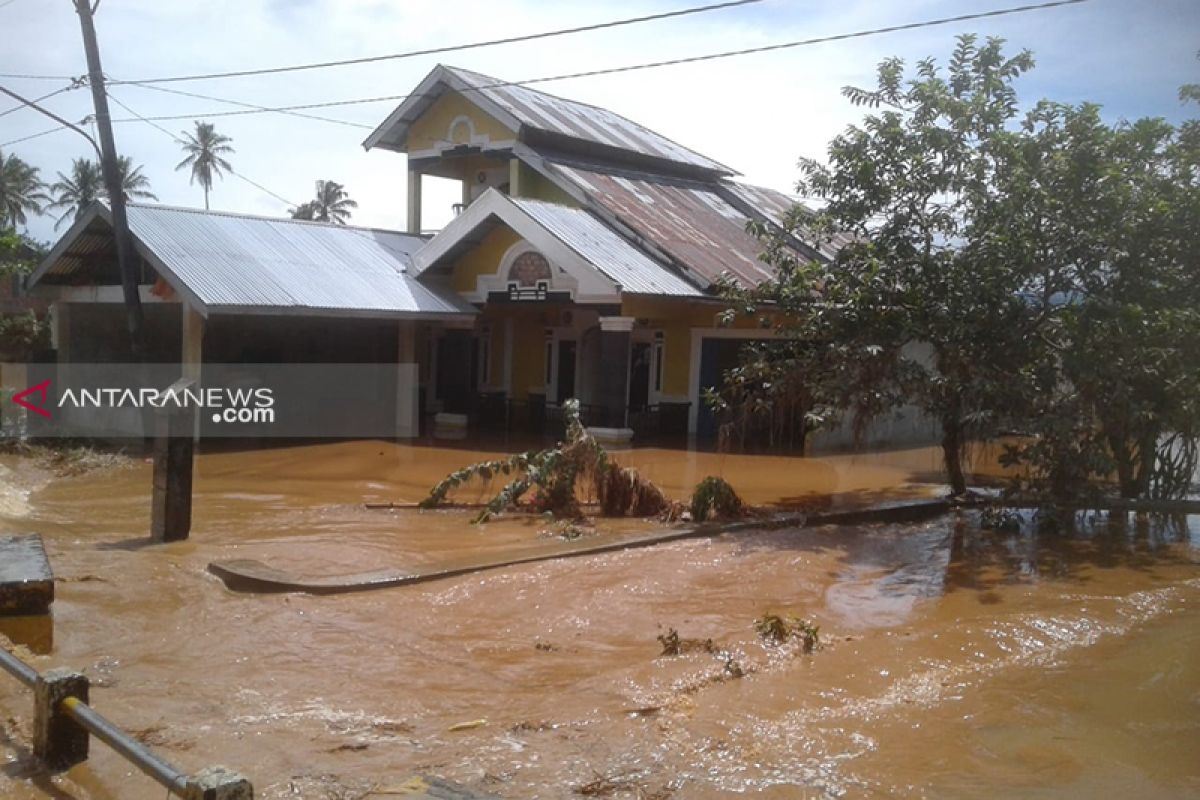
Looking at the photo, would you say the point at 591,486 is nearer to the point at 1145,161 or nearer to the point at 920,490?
the point at 920,490

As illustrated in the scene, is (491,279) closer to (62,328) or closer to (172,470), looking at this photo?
(62,328)

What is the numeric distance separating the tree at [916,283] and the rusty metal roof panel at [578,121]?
10931 millimetres

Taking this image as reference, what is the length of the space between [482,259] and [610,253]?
317 centimetres

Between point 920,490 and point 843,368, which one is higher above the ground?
point 843,368

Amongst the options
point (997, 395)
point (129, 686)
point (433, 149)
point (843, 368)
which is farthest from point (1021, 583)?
point (433, 149)

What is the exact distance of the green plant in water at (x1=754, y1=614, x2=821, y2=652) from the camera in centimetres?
745

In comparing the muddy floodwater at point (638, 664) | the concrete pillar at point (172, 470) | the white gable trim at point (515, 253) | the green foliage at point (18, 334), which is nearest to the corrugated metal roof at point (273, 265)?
the white gable trim at point (515, 253)

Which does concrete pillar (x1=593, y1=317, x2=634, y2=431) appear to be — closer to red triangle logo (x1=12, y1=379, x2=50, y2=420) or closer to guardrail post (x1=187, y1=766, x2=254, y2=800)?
red triangle logo (x1=12, y1=379, x2=50, y2=420)

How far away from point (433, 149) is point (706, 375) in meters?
9.66

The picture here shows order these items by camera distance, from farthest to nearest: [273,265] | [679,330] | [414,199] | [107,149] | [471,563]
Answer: [414,199], [679,330], [273,265], [107,149], [471,563]

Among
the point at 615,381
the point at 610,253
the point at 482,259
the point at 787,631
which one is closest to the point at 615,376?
the point at 615,381

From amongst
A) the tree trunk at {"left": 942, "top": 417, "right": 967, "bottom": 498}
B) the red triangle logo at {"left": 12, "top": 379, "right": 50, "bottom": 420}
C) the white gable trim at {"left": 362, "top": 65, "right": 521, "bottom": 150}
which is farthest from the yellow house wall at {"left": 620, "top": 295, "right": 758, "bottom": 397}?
the red triangle logo at {"left": 12, "top": 379, "right": 50, "bottom": 420}

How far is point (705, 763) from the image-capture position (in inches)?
212

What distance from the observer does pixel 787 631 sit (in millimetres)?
7656
